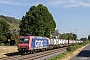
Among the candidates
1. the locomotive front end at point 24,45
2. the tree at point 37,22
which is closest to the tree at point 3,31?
the tree at point 37,22

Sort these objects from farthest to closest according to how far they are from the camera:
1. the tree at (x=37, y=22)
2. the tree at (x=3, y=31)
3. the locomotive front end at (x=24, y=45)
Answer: the tree at (x=3, y=31)
the tree at (x=37, y=22)
the locomotive front end at (x=24, y=45)

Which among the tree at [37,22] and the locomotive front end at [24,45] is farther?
the tree at [37,22]

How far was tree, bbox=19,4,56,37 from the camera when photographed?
225 feet

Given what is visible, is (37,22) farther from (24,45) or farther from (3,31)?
(24,45)

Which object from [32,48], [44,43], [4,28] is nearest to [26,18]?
[4,28]

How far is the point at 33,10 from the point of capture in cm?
7400

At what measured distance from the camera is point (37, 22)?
70.2 meters

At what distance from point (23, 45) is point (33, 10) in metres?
39.3

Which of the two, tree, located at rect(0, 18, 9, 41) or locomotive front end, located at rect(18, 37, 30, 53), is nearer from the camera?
locomotive front end, located at rect(18, 37, 30, 53)

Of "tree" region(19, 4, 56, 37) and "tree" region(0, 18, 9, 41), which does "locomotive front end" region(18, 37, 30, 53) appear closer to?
"tree" region(19, 4, 56, 37)

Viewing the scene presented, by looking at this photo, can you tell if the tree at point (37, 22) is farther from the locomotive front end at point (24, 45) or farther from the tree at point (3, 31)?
the locomotive front end at point (24, 45)

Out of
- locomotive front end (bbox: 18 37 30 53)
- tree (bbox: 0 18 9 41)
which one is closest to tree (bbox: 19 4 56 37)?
tree (bbox: 0 18 9 41)

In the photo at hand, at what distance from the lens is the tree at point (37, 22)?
2702 inches

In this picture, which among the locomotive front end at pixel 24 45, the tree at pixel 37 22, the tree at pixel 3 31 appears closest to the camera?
the locomotive front end at pixel 24 45
